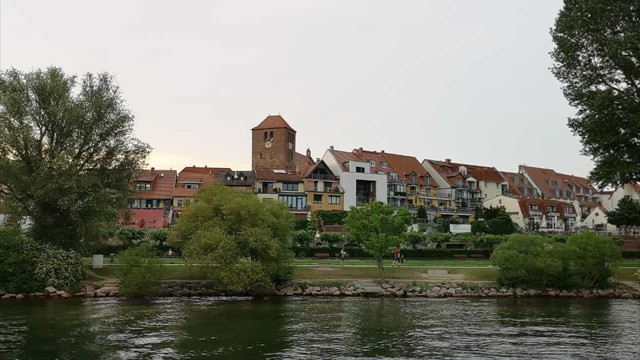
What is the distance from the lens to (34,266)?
47.5 meters

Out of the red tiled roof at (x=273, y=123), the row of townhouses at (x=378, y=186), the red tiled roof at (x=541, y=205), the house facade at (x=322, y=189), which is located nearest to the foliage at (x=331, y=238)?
the row of townhouses at (x=378, y=186)

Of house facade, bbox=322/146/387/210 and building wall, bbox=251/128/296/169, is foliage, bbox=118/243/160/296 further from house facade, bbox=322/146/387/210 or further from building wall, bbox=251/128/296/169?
building wall, bbox=251/128/296/169

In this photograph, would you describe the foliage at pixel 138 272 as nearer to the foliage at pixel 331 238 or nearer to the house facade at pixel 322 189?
the foliage at pixel 331 238

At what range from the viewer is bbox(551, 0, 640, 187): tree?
34062 mm

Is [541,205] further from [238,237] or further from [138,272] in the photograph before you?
[138,272]

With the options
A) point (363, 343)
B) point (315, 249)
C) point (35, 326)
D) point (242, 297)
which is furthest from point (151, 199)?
point (363, 343)

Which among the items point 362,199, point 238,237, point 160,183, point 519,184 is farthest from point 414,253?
point 519,184

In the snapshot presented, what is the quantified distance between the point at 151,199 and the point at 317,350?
83.7m

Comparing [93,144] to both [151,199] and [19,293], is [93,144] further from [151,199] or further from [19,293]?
[151,199]

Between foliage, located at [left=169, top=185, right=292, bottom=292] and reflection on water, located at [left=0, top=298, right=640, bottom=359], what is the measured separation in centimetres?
260

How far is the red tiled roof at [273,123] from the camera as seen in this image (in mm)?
128750

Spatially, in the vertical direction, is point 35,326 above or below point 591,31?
below

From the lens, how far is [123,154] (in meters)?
51.2

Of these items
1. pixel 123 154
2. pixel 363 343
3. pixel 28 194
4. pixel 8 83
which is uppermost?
pixel 8 83
